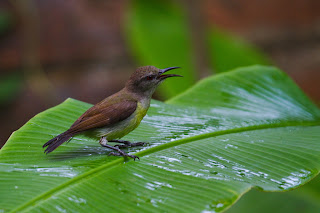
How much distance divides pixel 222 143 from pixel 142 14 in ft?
6.67

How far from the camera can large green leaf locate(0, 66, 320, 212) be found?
4.32 feet

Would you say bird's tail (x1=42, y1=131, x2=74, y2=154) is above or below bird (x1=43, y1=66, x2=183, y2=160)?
below

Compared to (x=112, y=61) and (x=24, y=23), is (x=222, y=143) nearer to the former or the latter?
(x=112, y=61)

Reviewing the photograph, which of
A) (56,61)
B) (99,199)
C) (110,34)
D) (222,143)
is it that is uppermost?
(110,34)

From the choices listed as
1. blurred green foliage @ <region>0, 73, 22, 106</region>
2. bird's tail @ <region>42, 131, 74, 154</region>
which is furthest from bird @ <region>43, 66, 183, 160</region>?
blurred green foliage @ <region>0, 73, 22, 106</region>

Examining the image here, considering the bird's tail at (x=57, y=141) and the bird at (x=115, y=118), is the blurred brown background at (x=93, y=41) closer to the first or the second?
the bird at (x=115, y=118)

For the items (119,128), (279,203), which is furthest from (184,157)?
(279,203)

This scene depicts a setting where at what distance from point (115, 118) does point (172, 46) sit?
6.29ft

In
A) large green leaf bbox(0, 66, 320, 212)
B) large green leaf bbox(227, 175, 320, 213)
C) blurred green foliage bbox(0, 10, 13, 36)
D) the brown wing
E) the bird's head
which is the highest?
blurred green foliage bbox(0, 10, 13, 36)

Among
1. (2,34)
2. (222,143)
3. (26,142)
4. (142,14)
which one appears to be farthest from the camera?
(2,34)

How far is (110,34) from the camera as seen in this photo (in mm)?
4449

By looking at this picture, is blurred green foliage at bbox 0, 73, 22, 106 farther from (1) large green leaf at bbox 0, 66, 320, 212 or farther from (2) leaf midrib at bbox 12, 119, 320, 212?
(2) leaf midrib at bbox 12, 119, 320, 212

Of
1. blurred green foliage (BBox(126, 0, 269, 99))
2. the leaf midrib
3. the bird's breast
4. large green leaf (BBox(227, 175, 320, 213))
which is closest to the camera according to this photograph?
the leaf midrib

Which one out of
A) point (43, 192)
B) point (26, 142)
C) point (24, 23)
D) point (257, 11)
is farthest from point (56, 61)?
point (43, 192)
